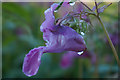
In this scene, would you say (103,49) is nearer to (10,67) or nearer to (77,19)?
(10,67)

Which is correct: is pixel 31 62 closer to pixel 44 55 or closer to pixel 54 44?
pixel 54 44

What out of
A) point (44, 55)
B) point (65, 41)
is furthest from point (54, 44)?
point (44, 55)

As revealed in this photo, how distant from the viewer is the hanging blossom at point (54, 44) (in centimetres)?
66

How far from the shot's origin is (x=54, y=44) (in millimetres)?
667

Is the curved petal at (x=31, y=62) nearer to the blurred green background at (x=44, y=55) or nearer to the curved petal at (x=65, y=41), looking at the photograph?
the curved petal at (x=65, y=41)

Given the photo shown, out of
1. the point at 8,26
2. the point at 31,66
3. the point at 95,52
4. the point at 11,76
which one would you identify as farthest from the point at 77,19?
the point at 8,26


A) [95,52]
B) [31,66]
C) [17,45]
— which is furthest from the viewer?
[17,45]

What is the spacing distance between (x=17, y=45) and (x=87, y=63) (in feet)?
2.57

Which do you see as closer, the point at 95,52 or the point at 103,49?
the point at 95,52

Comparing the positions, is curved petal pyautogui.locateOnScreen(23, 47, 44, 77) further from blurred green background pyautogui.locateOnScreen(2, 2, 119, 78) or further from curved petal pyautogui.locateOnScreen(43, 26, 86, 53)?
blurred green background pyautogui.locateOnScreen(2, 2, 119, 78)

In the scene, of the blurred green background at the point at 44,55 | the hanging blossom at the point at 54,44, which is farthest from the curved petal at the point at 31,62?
the blurred green background at the point at 44,55

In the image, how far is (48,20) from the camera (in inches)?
26.4

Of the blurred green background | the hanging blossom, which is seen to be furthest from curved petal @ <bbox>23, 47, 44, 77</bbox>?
the blurred green background

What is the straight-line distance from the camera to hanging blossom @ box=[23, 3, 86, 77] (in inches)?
26.1
